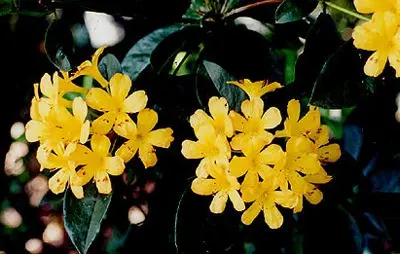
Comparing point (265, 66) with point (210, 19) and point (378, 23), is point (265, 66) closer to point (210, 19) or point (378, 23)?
point (210, 19)

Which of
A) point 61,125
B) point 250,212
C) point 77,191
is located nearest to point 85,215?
point 77,191

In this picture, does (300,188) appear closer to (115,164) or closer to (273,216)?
(273,216)

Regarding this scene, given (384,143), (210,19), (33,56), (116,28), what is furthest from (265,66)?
(33,56)

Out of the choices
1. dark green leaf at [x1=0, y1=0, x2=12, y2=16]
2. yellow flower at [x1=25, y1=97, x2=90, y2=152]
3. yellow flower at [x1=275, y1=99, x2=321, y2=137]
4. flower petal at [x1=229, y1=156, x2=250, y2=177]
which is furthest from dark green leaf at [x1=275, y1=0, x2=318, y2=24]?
dark green leaf at [x1=0, y1=0, x2=12, y2=16]

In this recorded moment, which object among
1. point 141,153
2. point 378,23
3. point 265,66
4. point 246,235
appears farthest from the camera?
point 246,235

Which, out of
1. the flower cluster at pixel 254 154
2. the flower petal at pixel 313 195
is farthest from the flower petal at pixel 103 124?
the flower petal at pixel 313 195

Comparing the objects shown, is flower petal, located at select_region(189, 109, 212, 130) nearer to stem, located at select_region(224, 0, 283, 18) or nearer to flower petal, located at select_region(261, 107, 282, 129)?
flower petal, located at select_region(261, 107, 282, 129)
